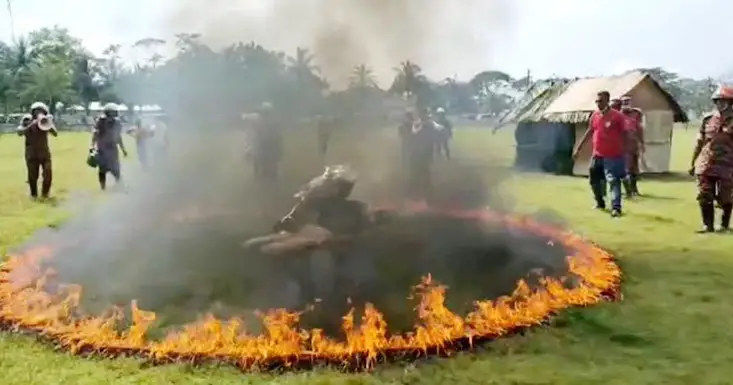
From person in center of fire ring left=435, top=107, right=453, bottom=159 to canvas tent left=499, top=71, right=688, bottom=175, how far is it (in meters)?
4.80

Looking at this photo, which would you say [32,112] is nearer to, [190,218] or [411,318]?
[190,218]

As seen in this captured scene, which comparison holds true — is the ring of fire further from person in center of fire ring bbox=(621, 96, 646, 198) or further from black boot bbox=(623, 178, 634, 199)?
black boot bbox=(623, 178, 634, 199)

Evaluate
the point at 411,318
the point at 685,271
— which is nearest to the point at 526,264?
the point at 685,271

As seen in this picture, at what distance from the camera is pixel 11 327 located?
5.80 m

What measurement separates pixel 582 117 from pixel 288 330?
1520 centimetres

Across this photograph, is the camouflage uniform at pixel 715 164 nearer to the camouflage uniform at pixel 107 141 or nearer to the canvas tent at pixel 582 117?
the canvas tent at pixel 582 117

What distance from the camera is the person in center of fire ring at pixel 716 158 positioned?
9531 mm

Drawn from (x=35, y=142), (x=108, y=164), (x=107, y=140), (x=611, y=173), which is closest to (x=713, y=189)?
(x=611, y=173)

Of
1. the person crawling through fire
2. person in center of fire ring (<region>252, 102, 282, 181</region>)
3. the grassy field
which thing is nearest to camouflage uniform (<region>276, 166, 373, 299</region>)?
the person crawling through fire

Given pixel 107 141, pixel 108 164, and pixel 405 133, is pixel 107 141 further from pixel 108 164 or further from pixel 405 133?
pixel 405 133

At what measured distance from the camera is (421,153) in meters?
13.8

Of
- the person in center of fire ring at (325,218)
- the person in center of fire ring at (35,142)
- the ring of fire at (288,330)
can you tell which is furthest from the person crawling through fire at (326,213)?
the person in center of fire ring at (35,142)

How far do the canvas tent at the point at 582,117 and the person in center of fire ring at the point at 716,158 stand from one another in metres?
8.91

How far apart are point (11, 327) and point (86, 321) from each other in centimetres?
62
